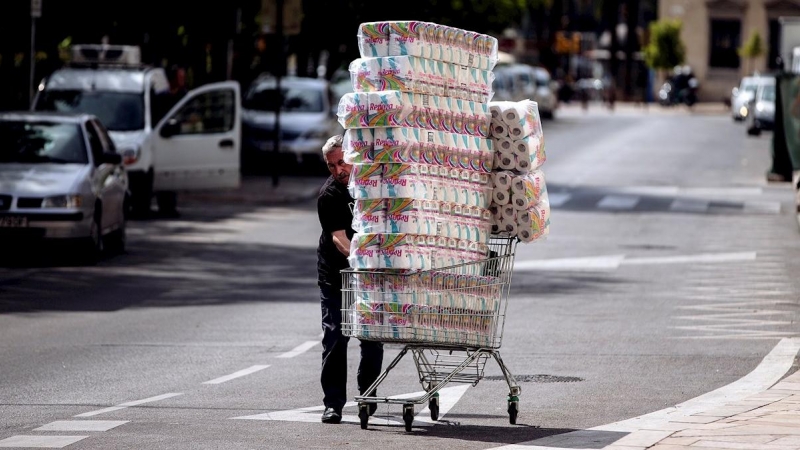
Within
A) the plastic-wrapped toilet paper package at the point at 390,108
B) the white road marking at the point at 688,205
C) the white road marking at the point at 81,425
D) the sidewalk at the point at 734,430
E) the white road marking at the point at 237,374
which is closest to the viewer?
the sidewalk at the point at 734,430

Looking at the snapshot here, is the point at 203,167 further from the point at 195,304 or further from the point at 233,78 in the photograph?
the point at 233,78

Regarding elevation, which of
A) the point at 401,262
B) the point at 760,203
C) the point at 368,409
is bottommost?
the point at 760,203

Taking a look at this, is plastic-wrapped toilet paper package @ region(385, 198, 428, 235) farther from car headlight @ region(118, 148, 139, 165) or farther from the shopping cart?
car headlight @ region(118, 148, 139, 165)

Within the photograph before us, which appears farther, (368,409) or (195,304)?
(195,304)

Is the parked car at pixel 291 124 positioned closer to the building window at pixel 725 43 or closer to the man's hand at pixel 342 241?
the man's hand at pixel 342 241

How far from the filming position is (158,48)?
114 ft

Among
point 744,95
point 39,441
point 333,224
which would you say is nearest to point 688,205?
point 333,224

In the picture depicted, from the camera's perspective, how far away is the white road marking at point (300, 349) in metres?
12.9

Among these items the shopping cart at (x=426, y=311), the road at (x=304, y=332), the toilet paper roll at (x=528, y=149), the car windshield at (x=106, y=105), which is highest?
the toilet paper roll at (x=528, y=149)

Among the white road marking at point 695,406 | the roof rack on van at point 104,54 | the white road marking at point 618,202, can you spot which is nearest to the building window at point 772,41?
the white road marking at point 618,202

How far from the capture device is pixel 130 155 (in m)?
25.1

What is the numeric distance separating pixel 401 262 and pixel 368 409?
976 millimetres

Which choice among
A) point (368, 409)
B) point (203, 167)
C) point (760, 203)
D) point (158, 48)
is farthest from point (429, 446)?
point (158, 48)

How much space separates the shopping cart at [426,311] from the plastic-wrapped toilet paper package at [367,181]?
0.42m
